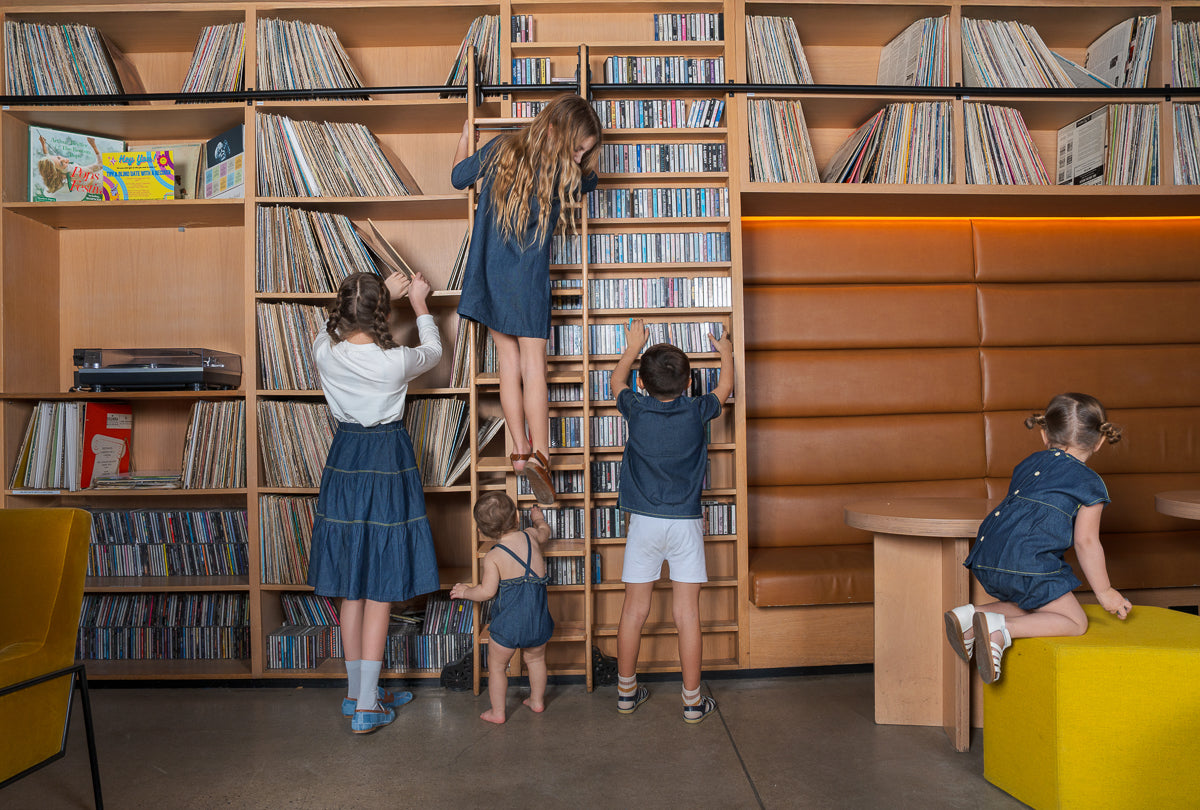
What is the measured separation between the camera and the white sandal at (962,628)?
2.12 meters

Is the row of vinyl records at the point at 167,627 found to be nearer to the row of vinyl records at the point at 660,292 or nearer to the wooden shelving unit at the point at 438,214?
the wooden shelving unit at the point at 438,214

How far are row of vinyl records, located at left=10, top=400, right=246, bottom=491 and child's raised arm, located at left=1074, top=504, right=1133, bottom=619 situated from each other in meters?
2.88

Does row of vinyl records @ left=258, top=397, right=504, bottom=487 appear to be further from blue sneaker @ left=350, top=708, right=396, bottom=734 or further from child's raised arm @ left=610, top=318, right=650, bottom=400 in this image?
blue sneaker @ left=350, top=708, right=396, bottom=734

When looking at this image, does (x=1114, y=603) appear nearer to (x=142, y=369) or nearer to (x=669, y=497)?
(x=669, y=497)

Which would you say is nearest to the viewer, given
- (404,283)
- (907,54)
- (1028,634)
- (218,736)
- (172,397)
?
(1028,634)

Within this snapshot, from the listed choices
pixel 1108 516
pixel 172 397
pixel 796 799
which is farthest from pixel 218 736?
pixel 1108 516

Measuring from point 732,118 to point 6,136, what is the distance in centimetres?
290

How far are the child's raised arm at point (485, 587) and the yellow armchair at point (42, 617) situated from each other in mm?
1026

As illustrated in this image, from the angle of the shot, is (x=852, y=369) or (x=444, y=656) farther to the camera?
(x=852, y=369)

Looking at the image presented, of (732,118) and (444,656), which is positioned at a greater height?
(732,118)

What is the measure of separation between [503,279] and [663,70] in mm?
1153

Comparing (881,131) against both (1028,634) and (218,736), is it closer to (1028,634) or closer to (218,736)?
(1028,634)

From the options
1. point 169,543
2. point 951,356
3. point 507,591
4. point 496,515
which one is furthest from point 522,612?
point 951,356

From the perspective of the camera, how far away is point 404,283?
2865 millimetres
